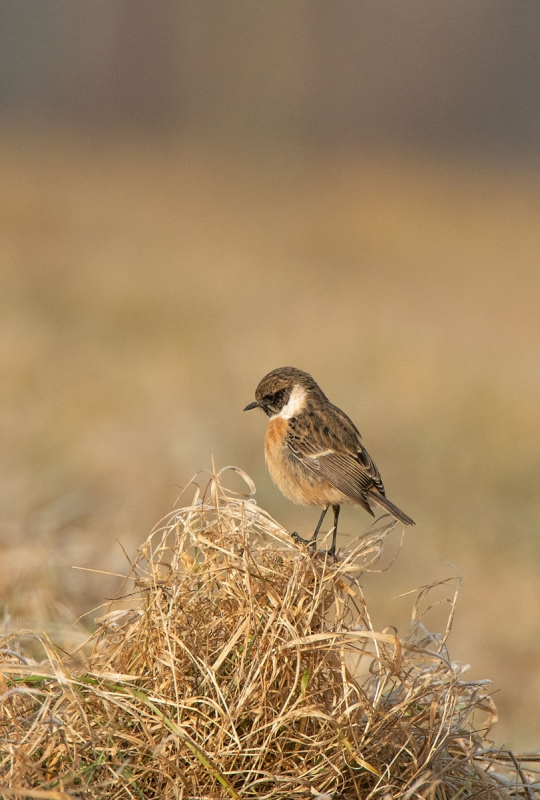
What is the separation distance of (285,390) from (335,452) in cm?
42

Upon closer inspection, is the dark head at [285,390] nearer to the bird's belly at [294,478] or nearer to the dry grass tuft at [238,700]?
the bird's belly at [294,478]

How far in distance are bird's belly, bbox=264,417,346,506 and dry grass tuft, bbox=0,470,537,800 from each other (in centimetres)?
143

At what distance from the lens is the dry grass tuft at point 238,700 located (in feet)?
10.1

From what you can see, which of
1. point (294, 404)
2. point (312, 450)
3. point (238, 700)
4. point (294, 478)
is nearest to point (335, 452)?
point (312, 450)

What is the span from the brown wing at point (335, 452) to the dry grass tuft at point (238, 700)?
1376 millimetres

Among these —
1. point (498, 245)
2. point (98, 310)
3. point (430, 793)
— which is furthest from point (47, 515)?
point (498, 245)

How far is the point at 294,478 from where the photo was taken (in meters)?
5.19

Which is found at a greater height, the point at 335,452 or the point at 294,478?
the point at 335,452

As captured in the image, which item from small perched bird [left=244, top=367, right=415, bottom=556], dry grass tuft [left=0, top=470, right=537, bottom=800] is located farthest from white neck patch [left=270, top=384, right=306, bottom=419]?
dry grass tuft [left=0, top=470, right=537, bottom=800]

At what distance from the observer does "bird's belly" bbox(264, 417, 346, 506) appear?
5.11m

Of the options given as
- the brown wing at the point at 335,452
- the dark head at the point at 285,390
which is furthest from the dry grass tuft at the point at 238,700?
the dark head at the point at 285,390

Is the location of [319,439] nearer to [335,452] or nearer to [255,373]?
[335,452]

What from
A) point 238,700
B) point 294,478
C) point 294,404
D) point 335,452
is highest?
point 294,404

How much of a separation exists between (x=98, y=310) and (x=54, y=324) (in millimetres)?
1145
